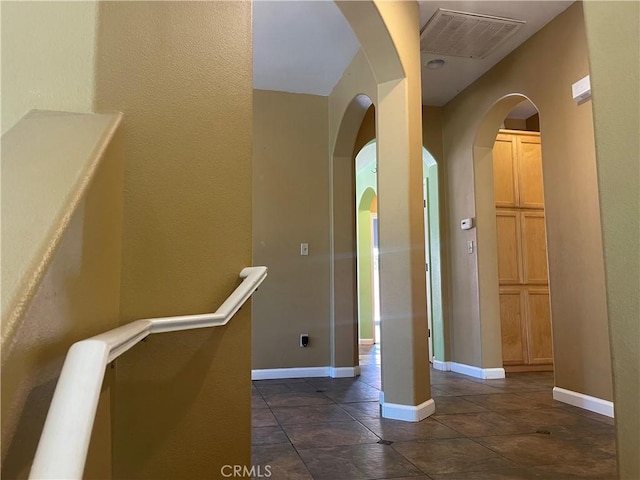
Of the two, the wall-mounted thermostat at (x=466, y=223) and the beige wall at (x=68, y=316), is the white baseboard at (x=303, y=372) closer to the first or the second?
the wall-mounted thermostat at (x=466, y=223)

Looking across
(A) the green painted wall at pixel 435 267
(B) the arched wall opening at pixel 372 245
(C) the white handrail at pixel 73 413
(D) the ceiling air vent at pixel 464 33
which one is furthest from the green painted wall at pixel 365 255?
(C) the white handrail at pixel 73 413

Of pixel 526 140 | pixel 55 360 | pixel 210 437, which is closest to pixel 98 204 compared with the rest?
pixel 55 360

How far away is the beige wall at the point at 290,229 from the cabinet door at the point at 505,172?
1638mm

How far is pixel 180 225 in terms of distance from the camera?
1.35m

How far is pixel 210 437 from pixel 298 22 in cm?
298

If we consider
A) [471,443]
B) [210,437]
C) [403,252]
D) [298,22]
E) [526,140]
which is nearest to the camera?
[210,437]

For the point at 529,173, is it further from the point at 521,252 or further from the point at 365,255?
the point at 365,255

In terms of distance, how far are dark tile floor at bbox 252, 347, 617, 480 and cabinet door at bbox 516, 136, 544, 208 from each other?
183 cm

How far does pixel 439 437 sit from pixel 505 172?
9.67 ft

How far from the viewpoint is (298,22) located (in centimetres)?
343

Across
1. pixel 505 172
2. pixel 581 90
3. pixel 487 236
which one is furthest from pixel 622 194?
pixel 505 172

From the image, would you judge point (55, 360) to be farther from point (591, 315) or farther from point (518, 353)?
point (518, 353)

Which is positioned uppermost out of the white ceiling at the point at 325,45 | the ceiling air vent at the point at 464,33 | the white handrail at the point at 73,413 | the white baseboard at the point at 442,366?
the white ceiling at the point at 325,45

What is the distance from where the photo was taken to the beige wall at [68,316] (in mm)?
681
